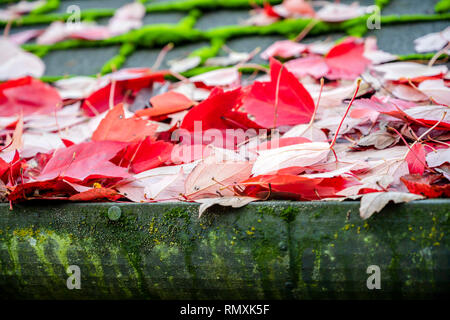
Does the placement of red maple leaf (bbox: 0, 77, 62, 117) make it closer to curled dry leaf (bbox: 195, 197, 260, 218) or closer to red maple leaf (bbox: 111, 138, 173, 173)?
red maple leaf (bbox: 111, 138, 173, 173)

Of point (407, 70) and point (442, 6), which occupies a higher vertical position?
point (442, 6)

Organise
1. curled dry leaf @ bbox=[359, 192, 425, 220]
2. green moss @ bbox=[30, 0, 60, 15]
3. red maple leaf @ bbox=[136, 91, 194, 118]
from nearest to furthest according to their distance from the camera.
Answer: curled dry leaf @ bbox=[359, 192, 425, 220] → red maple leaf @ bbox=[136, 91, 194, 118] → green moss @ bbox=[30, 0, 60, 15]

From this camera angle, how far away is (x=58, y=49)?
1.56 metres

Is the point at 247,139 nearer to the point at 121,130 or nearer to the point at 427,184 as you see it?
the point at 121,130

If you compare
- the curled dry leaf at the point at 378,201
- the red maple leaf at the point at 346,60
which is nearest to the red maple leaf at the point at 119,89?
the red maple leaf at the point at 346,60

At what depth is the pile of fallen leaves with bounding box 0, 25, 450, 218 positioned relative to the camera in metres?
0.64

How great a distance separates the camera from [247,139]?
2.73ft

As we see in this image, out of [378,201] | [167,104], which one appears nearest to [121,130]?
[167,104]

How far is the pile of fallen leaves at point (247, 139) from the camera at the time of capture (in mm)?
638

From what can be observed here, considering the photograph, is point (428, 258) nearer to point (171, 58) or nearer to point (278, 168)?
point (278, 168)

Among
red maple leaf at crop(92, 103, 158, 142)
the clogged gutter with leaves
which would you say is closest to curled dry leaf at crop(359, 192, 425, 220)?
the clogged gutter with leaves

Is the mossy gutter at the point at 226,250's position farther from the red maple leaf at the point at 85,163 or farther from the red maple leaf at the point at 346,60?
the red maple leaf at the point at 346,60

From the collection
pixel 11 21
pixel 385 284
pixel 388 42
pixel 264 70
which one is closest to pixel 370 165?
pixel 385 284

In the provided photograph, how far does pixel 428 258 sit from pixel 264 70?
0.78m
